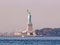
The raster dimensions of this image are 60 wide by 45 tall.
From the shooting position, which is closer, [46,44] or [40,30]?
[46,44]

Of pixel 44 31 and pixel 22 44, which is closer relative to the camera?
pixel 22 44

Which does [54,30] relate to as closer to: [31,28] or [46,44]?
[31,28]

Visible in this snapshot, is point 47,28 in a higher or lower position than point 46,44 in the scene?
higher

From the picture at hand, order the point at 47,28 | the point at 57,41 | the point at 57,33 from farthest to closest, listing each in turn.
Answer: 1. the point at 47,28
2. the point at 57,33
3. the point at 57,41

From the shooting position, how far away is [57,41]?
33938 millimetres

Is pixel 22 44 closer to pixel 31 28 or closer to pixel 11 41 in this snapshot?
pixel 11 41

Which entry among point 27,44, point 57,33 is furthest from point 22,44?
point 57,33

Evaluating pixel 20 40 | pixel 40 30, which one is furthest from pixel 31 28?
pixel 20 40

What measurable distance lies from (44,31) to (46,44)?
23298 millimetres

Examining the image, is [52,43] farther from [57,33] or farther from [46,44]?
[57,33]

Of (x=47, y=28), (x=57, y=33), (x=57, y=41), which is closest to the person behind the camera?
(x=57, y=41)

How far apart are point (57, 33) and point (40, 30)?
262cm

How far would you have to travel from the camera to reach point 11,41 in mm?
34719

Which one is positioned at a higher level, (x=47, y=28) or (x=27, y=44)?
(x=47, y=28)
